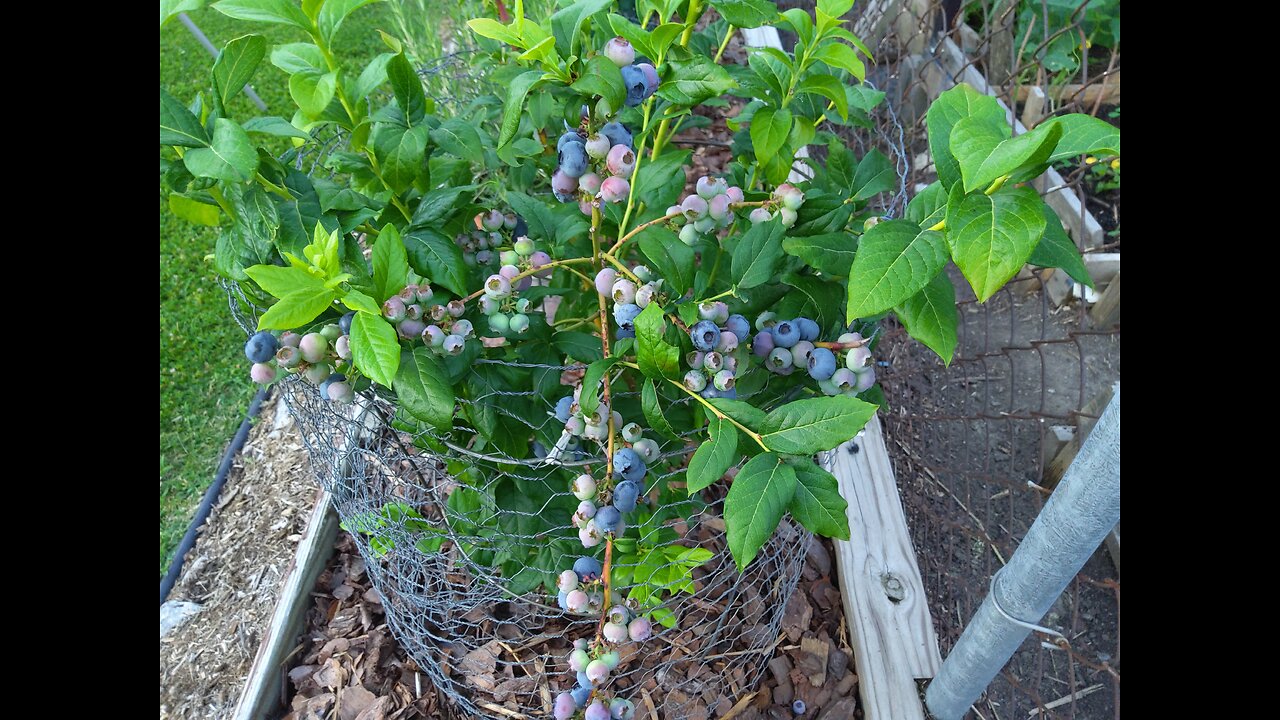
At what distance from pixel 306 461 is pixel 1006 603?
1811 millimetres

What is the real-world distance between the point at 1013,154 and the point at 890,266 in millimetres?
170

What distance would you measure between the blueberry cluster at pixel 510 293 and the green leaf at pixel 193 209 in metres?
0.41

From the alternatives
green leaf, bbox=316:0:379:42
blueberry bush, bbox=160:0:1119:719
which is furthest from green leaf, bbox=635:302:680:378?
green leaf, bbox=316:0:379:42

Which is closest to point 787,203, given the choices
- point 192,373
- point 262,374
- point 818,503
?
point 818,503

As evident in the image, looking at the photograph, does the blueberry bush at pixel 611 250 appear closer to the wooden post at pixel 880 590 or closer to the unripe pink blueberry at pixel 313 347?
the unripe pink blueberry at pixel 313 347

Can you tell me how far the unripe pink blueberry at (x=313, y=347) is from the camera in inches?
36.0

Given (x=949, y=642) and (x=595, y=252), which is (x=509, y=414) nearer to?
(x=595, y=252)

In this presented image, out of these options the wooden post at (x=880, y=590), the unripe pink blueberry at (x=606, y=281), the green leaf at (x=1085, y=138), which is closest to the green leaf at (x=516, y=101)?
the unripe pink blueberry at (x=606, y=281)

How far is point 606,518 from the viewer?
3.14 feet

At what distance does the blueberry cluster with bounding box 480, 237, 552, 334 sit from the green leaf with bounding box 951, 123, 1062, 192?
1.79 feet

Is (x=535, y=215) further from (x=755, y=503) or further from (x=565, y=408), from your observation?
(x=755, y=503)
